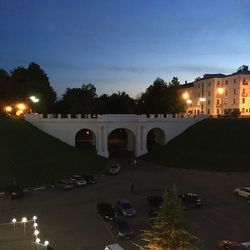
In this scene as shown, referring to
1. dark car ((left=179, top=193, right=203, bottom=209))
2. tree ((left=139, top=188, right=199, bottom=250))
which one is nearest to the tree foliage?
dark car ((left=179, top=193, right=203, bottom=209))

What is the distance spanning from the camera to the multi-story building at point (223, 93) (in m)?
105

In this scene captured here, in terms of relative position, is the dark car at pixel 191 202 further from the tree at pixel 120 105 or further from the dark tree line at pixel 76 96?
the tree at pixel 120 105

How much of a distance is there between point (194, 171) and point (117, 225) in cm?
3102

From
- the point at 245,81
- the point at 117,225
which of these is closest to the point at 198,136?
the point at 245,81

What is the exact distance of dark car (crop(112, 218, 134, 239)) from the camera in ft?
101

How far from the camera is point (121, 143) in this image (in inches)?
3757

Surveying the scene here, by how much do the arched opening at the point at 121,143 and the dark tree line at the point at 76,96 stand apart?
7.34m

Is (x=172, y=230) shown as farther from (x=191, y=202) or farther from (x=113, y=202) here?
(x=113, y=202)

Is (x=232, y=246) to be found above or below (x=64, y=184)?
below

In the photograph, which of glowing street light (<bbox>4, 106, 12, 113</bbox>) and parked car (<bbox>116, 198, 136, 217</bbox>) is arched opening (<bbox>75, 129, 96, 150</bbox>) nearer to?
glowing street light (<bbox>4, 106, 12, 113</bbox>)

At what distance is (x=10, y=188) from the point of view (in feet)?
147

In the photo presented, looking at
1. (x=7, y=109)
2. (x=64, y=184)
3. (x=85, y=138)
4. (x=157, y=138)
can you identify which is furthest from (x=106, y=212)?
(x=7, y=109)

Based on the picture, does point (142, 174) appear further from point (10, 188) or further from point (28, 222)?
point (28, 222)

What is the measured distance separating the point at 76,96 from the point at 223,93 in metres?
47.1
